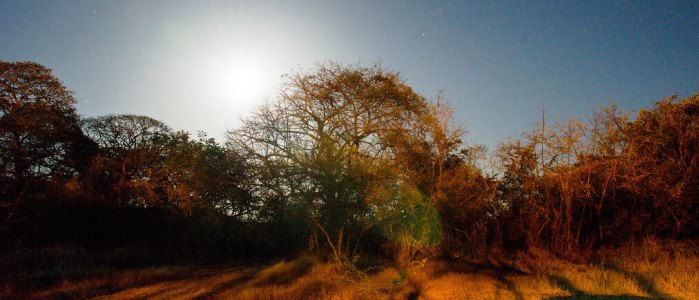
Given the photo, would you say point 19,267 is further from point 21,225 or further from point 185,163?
point 185,163

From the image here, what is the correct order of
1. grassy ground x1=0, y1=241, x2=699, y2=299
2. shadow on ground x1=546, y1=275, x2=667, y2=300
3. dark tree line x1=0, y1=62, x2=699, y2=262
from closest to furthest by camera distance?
shadow on ground x1=546, y1=275, x2=667, y2=300 < grassy ground x1=0, y1=241, x2=699, y2=299 < dark tree line x1=0, y1=62, x2=699, y2=262

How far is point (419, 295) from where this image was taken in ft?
23.3

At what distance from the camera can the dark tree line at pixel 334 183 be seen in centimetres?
948

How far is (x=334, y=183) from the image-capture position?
1212 cm

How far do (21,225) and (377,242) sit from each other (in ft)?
43.4

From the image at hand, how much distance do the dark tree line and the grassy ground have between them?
82 centimetres

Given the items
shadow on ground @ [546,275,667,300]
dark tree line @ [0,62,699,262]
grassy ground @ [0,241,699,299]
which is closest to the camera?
shadow on ground @ [546,275,667,300]

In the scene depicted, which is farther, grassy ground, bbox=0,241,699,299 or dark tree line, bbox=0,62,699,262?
dark tree line, bbox=0,62,699,262

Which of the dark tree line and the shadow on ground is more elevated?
the dark tree line

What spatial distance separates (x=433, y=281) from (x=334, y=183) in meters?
5.21

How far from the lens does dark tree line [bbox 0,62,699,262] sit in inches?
373

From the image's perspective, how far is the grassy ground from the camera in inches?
260

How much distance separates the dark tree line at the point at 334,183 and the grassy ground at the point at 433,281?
2.68ft

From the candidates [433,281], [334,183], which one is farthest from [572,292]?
[334,183]
